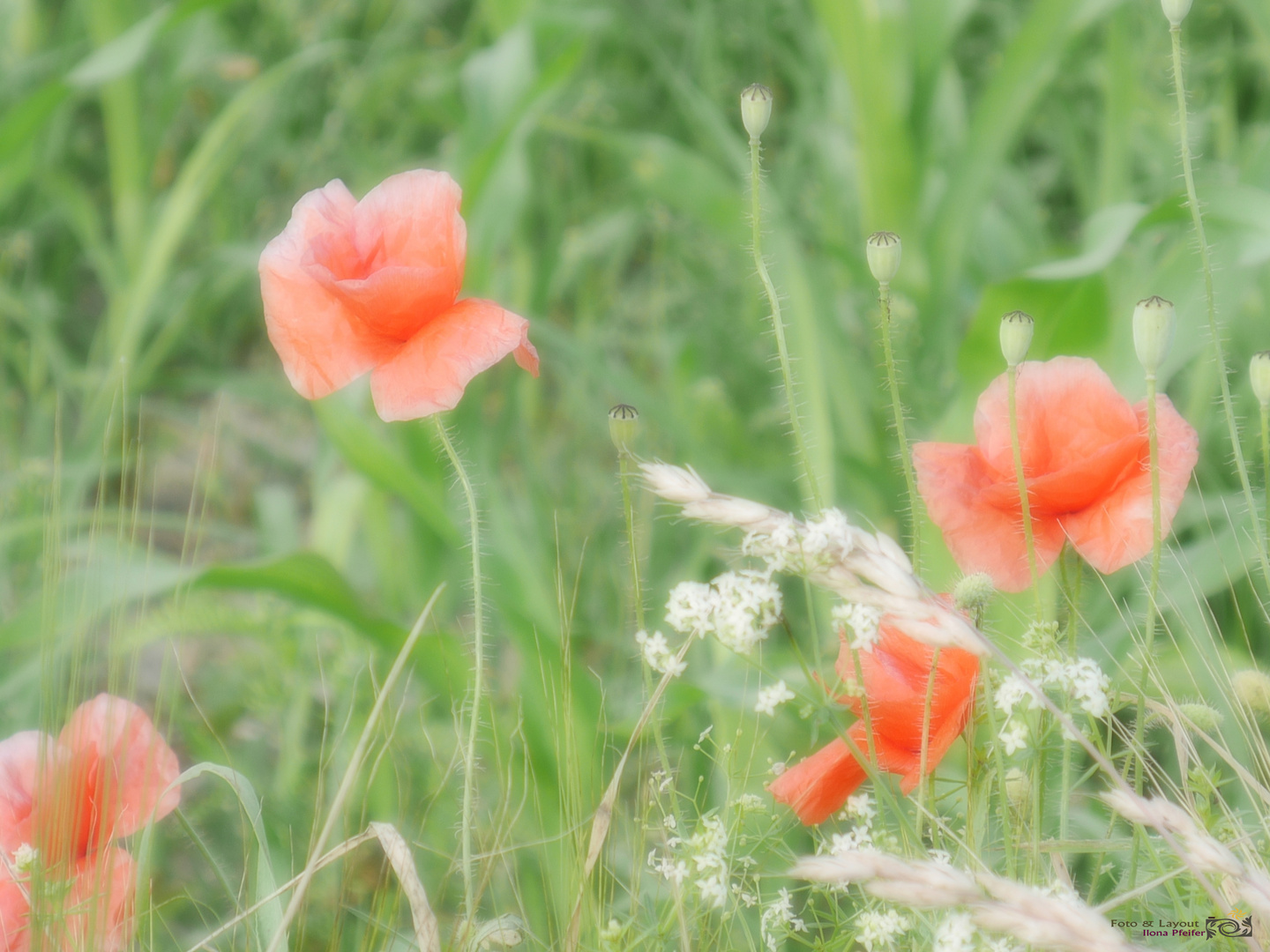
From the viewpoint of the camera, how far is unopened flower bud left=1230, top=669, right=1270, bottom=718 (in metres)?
0.47

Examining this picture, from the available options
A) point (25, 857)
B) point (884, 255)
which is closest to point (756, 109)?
point (884, 255)

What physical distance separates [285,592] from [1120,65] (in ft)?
3.15

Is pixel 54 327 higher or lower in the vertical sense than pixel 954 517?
lower

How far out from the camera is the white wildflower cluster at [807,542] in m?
0.37

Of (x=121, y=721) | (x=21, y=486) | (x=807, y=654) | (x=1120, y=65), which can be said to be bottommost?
(x=807, y=654)

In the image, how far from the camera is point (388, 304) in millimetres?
524

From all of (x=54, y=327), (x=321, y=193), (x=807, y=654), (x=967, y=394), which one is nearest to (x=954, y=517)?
(x=321, y=193)

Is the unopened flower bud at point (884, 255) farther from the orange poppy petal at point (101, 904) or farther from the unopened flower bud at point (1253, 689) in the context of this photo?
the orange poppy petal at point (101, 904)

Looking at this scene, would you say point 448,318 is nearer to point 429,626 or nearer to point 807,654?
point 429,626

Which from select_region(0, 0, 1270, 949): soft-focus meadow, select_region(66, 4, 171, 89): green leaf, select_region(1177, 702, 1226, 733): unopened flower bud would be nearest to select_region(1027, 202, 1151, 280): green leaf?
select_region(0, 0, 1270, 949): soft-focus meadow

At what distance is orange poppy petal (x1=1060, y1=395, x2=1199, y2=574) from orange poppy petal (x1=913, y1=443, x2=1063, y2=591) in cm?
1

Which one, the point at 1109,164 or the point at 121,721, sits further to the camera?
the point at 1109,164

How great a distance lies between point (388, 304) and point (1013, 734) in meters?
0.30

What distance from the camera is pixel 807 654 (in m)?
1.12
